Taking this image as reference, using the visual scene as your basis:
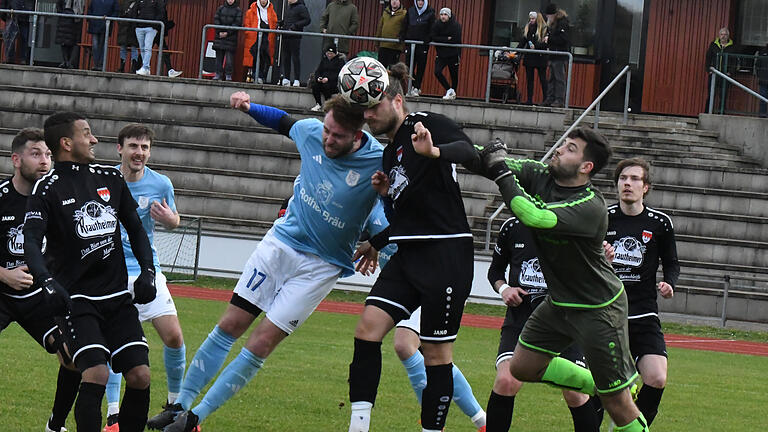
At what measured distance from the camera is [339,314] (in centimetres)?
1759

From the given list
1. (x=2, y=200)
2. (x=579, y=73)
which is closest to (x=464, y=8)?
(x=579, y=73)

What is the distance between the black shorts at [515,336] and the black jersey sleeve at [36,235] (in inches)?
128

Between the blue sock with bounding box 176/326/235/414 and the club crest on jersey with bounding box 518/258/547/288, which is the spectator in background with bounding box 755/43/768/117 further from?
the blue sock with bounding box 176/326/235/414

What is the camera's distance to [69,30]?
1086 inches

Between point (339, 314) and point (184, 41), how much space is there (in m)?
15.3

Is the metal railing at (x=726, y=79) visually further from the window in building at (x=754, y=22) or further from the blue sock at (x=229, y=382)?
the blue sock at (x=229, y=382)

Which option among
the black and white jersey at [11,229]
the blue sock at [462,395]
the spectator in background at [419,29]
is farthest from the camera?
the spectator in background at [419,29]

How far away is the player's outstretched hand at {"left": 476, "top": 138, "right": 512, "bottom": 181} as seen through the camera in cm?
688

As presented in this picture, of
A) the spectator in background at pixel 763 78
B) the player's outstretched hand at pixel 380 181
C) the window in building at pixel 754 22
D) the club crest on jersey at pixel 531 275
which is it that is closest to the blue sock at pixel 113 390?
the player's outstretched hand at pixel 380 181

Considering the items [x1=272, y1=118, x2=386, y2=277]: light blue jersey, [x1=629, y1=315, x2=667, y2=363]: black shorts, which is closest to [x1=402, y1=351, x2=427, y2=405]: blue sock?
[x1=272, y1=118, x2=386, y2=277]: light blue jersey

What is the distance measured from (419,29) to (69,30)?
29.1 feet

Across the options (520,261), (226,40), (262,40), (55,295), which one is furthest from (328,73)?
(55,295)

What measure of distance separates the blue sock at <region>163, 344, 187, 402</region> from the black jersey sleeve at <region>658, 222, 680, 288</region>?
12.3 ft

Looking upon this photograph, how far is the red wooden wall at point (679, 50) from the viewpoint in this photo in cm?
2800
